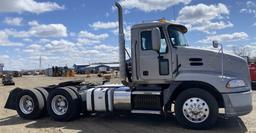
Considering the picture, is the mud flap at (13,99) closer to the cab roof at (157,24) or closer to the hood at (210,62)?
the cab roof at (157,24)

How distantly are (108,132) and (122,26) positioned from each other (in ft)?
10.6

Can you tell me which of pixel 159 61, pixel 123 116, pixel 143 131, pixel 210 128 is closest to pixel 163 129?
pixel 143 131

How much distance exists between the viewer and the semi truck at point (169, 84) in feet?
30.3

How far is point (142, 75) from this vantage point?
33.8 feet

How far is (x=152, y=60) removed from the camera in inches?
396

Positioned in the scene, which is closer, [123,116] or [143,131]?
[143,131]

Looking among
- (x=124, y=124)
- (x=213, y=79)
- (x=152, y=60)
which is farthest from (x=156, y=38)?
(x=124, y=124)

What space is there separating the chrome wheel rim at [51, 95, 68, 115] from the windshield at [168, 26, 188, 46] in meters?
3.97

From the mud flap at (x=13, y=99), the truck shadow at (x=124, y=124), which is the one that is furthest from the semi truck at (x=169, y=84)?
the mud flap at (x=13, y=99)

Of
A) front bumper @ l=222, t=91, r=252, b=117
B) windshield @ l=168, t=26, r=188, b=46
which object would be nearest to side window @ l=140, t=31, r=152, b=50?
windshield @ l=168, t=26, r=188, b=46

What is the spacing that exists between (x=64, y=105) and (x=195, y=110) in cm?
434

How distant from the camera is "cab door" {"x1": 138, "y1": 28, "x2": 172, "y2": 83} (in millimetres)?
9922

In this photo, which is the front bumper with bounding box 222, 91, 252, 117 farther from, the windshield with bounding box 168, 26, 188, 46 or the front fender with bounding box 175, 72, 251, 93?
the windshield with bounding box 168, 26, 188, 46

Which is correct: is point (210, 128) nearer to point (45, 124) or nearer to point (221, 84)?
point (221, 84)
